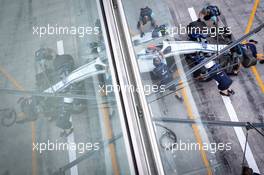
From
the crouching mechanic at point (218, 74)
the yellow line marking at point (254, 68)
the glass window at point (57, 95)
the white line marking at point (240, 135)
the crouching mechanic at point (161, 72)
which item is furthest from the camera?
the yellow line marking at point (254, 68)

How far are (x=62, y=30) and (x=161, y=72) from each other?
5.19 ft

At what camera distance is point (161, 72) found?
11.3 feet

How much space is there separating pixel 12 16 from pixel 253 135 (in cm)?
478

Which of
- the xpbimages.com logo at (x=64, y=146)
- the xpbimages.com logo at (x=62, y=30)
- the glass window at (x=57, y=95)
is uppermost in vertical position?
the xpbimages.com logo at (x=62, y=30)

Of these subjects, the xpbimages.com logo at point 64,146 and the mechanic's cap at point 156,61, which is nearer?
the xpbimages.com logo at point 64,146

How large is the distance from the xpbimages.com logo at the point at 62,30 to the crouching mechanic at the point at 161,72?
41.6 inches

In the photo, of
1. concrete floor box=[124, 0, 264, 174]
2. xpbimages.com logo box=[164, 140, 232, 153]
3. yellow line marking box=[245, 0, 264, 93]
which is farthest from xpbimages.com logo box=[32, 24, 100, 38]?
yellow line marking box=[245, 0, 264, 93]

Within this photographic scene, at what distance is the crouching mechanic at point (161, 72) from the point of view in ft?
10.9

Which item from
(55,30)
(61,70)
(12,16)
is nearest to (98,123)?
(61,70)

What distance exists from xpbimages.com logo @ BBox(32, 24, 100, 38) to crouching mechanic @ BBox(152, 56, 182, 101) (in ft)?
3.47

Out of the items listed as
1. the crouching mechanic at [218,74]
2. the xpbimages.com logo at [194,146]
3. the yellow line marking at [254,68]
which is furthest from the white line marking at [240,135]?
the yellow line marking at [254,68]

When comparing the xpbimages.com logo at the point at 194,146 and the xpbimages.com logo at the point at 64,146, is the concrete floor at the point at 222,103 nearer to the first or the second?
the xpbimages.com logo at the point at 194,146

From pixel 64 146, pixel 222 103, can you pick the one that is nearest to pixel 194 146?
pixel 222 103

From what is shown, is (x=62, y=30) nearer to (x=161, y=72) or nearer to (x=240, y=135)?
(x=161, y=72)
